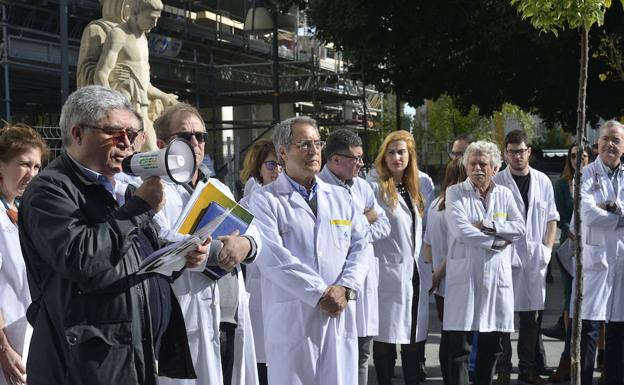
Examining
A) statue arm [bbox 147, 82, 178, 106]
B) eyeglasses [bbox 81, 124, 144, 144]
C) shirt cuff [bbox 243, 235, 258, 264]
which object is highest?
statue arm [bbox 147, 82, 178, 106]

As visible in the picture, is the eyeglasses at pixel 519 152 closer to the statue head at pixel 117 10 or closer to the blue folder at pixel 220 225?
the blue folder at pixel 220 225

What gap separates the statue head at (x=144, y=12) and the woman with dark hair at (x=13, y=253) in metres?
8.26

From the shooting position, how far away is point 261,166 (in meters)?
7.75

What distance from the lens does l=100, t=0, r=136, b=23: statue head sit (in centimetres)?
1318

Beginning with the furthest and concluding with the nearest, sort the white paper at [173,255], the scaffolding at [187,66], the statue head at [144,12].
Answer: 1. the scaffolding at [187,66]
2. the statue head at [144,12]
3. the white paper at [173,255]

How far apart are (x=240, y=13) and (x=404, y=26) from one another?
13.8m

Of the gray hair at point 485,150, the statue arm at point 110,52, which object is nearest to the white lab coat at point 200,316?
the gray hair at point 485,150

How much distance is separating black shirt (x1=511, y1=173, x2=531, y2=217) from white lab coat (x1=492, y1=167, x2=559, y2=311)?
32 mm

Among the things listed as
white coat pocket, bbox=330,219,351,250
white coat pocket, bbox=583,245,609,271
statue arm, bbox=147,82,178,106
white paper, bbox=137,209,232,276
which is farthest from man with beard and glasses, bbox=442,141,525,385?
statue arm, bbox=147,82,178,106

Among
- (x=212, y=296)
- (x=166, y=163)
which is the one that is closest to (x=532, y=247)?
(x=212, y=296)

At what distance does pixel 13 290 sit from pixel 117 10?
934cm

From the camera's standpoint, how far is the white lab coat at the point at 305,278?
5.17 metres

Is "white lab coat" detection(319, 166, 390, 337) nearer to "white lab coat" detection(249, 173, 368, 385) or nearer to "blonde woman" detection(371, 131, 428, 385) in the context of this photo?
"blonde woman" detection(371, 131, 428, 385)

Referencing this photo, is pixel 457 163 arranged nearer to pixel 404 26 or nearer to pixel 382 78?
pixel 404 26
